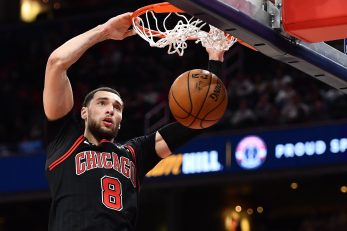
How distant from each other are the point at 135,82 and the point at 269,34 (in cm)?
1143

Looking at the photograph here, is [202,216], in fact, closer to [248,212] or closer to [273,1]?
[248,212]

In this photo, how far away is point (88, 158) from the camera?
4.80 meters

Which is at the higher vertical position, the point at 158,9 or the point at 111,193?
the point at 158,9

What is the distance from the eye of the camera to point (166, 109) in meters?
14.1

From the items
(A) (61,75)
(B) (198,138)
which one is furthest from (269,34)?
(B) (198,138)

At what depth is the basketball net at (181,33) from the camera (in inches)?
202

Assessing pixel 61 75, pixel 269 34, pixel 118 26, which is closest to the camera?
pixel 61 75

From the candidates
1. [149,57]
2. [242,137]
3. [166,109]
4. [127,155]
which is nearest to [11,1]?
[149,57]

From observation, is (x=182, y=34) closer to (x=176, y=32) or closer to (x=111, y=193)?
(x=176, y=32)

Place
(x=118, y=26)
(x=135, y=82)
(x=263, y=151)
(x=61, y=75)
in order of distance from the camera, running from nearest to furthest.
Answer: (x=61, y=75) < (x=118, y=26) < (x=263, y=151) < (x=135, y=82)

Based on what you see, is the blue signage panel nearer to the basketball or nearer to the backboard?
the backboard

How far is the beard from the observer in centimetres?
482

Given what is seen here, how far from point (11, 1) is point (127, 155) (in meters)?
15.3

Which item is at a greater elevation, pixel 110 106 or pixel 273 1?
pixel 273 1
